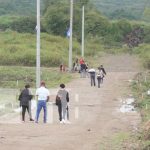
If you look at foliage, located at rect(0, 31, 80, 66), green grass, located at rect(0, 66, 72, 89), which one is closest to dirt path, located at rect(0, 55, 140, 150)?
green grass, located at rect(0, 66, 72, 89)

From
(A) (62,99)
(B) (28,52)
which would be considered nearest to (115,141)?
(A) (62,99)

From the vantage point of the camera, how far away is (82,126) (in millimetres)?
20906

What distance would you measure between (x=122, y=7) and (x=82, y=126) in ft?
516

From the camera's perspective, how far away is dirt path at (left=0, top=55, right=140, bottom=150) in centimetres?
1572

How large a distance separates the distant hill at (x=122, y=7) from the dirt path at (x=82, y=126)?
11810 cm

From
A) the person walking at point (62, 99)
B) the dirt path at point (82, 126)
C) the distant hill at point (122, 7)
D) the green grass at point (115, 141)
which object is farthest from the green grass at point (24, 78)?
the distant hill at point (122, 7)

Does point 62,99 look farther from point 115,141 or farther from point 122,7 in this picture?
point 122,7

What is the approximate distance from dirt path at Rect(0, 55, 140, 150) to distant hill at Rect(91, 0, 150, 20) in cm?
11810

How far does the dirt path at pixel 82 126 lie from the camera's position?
15.7 meters

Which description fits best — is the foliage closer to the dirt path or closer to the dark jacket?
the dirt path

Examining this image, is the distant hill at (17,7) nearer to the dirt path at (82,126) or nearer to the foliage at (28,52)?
the foliage at (28,52)

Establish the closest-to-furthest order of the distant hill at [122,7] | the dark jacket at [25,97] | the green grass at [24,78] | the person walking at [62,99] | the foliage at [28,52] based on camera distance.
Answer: the person walking at [62,99], the dark jacket at [25,97], the green grass at [24,78], the foliage at [28,52], the distant hill at [122,7]

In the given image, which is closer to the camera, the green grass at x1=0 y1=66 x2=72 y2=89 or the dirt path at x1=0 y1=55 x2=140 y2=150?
the dirt path at x1=0 y1=55 x2=140 y2=150

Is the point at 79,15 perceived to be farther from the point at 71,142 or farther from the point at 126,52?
the point at 71,142
